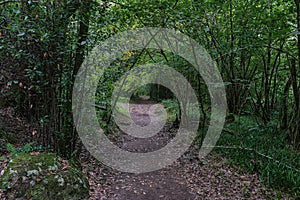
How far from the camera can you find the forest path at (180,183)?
174 inches

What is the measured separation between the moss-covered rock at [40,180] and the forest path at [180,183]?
1.67 feet

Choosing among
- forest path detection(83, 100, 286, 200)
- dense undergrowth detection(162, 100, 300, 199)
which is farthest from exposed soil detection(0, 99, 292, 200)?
dense undergrowth detection(162, 100, 300, 199)

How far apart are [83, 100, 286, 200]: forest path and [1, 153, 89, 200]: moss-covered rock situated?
0.51m

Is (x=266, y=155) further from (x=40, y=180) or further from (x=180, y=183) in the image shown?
(x=40, y=180)

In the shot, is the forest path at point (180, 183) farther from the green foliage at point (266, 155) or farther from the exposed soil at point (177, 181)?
the green foliage at point (266, 155)

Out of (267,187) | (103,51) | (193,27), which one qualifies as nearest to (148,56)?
(193,27)

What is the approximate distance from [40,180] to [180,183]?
2.76 metres

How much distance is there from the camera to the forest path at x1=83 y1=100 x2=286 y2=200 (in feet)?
14.5

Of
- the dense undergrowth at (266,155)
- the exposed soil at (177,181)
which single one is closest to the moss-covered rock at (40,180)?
the exposed soil at (177,181)

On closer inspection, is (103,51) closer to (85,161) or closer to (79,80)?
(79,80)

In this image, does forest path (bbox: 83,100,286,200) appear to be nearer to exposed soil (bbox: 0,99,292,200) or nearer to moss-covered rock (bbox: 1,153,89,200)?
exposed soil (bbox: 0,99,292,200)

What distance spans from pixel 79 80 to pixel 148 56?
539 cm

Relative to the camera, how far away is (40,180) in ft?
11.8

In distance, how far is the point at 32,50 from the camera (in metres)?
3.92
